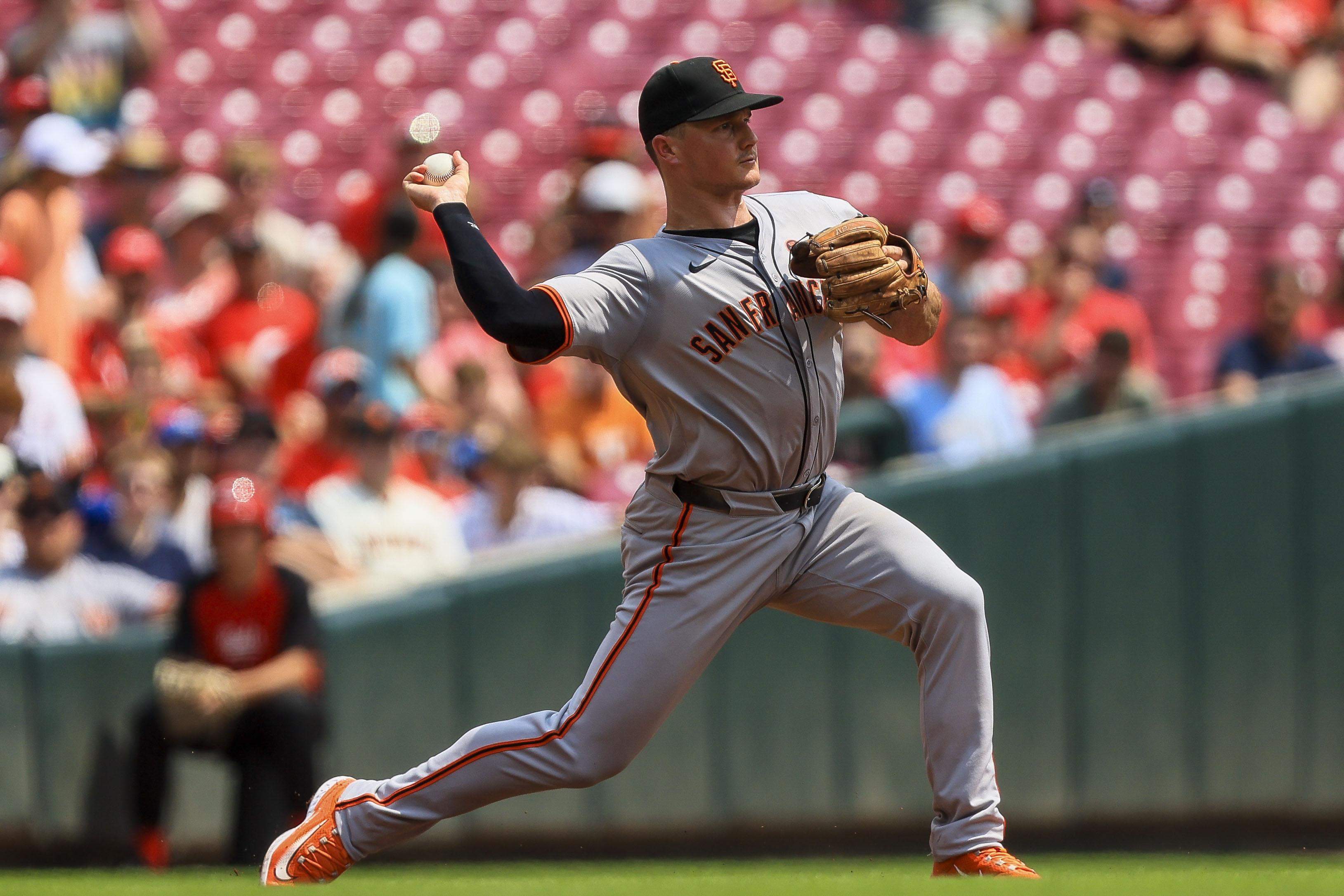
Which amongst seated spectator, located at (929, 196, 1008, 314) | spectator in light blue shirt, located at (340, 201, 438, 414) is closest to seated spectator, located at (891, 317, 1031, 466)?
seated spectator, located at (929, 196, 1008, 314)

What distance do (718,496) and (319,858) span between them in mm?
1089

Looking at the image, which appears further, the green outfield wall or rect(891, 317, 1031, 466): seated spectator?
rect(891, 317, 1031, 466): seated spectator

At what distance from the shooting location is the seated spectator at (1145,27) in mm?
10484

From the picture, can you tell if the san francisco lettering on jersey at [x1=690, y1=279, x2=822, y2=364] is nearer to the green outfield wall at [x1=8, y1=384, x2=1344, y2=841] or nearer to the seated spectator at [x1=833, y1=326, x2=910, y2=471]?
the green outfield wall at [x1=8, y1=384, x2=1344, y2=841]

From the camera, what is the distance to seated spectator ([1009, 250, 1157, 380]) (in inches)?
267

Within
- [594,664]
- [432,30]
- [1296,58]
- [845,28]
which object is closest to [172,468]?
[594,664]

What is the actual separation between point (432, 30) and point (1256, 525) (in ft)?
19.6

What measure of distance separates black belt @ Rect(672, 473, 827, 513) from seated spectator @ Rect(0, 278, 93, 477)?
9.91 feet

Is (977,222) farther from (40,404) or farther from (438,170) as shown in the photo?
(438,170)

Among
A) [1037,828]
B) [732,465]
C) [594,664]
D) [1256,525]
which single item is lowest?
[1037,828]

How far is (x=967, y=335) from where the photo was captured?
598cm

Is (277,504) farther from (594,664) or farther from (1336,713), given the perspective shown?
(1336,713)

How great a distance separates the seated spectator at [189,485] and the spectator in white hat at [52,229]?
103 centimetres

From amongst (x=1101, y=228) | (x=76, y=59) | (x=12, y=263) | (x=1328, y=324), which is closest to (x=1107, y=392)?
(x=1328, y=324)
